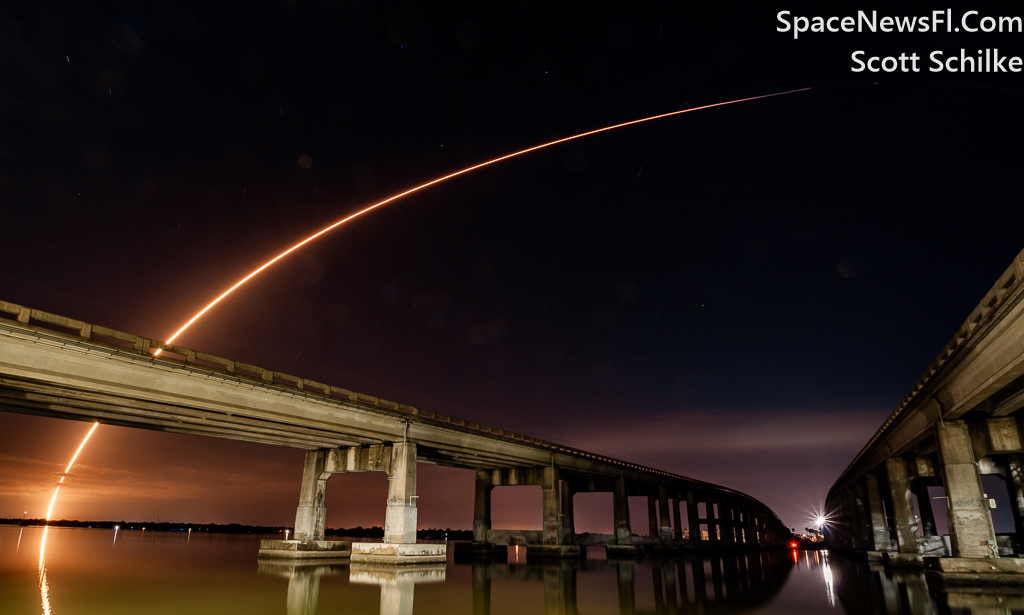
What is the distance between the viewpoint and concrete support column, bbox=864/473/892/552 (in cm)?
6038

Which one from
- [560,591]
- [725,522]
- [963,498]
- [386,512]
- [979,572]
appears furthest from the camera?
[725,522]

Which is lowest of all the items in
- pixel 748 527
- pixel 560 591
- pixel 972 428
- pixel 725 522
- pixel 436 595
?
pixel 748 527

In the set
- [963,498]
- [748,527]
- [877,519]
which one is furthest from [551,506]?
[748,527]

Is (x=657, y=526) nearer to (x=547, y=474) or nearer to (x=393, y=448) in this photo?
(x=547, y=474)

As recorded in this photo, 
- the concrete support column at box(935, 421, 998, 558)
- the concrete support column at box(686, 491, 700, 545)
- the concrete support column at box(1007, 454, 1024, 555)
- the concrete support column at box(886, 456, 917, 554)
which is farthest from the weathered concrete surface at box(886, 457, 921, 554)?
the concrete support column at box(686, 491, 700, 545)

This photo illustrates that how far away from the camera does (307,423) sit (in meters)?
40.0

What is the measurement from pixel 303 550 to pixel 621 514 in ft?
150

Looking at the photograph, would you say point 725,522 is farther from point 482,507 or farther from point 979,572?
point 979,572

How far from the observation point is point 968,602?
22953 mm

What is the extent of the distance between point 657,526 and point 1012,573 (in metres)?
67.7

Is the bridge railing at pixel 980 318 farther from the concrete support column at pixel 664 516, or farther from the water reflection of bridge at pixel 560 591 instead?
the concrete support column at pixel 664 516

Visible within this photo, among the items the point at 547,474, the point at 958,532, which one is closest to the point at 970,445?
the point at 958,532

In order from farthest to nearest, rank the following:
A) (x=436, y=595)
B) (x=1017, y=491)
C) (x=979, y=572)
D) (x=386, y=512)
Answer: (x=1017, y=491)
(x=386, y=512)
(x=979, y=572)
(x=436, y=595)

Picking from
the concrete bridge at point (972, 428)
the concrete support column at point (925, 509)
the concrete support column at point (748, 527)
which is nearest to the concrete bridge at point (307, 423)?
the concrete bridge at point (972, 428)
